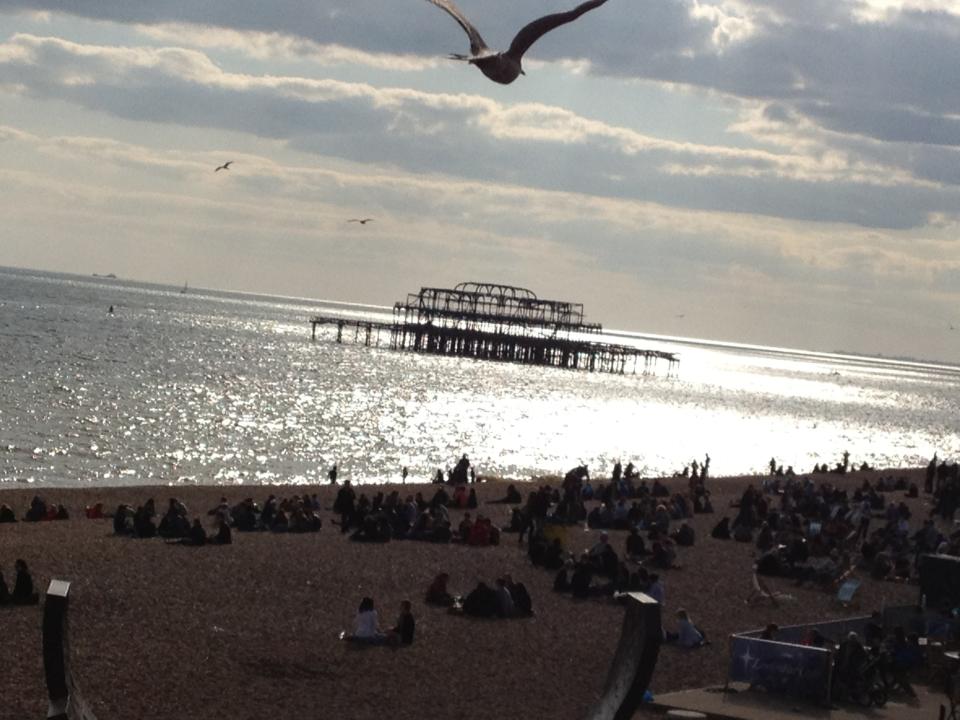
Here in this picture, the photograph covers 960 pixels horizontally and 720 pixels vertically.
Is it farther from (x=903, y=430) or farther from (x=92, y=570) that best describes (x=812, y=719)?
(x=903, y=430)

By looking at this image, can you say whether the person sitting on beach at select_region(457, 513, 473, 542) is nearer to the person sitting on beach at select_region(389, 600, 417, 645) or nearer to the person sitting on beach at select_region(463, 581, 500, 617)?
the person sitting on beach at select_region(463, 581, 500, 617)

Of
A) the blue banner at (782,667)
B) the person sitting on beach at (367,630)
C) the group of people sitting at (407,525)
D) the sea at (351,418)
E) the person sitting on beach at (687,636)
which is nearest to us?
the blue banner at (782,667)

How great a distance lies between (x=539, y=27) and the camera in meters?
8.33

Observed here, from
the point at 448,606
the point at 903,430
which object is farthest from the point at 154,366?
the point at 448,606

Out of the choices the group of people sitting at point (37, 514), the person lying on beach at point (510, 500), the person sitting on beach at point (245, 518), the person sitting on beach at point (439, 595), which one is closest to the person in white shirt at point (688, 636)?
the person sitting on beach at point (439, 595)

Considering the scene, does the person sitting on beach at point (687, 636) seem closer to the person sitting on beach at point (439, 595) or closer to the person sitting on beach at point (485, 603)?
the person sitting on beach at point (485, 603)

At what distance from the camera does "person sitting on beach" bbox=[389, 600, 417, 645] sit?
52.4 feet

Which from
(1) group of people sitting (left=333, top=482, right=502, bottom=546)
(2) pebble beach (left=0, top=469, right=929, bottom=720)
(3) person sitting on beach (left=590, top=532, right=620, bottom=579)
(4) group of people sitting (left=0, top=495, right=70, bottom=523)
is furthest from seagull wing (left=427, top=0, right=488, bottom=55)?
(4) group of people sitting (left=0, top=495, right=70, bottom=523)

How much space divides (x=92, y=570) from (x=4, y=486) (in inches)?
681

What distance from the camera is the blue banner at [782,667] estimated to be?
14352 mm

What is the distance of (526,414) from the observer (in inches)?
3039

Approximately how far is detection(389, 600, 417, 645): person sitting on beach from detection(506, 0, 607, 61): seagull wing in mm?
9129

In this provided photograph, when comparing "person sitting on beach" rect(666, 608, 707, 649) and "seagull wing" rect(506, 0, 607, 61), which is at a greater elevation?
"seagull wing" rect(506, 0, 607, 61)

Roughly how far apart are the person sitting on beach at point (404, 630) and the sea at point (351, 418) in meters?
21.9
